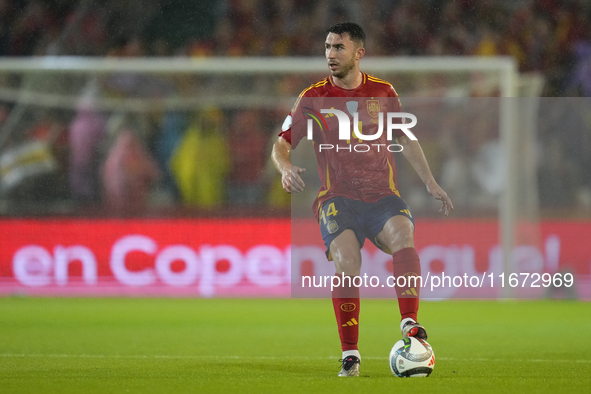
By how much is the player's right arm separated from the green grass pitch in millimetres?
931

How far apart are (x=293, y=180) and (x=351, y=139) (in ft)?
2.01

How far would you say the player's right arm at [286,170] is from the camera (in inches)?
175

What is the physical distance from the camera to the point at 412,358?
4.41m

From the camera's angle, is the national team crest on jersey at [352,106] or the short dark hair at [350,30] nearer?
the short dark hair at [350,30]

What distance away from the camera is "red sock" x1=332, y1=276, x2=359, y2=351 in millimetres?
4617

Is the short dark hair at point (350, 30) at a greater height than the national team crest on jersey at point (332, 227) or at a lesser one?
greater

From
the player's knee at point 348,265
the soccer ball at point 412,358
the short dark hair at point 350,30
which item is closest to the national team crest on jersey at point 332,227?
the player's knee at point 348,265

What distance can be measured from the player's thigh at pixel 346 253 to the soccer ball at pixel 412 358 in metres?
0.44

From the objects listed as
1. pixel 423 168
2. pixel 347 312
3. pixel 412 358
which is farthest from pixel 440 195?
pixel 412 358

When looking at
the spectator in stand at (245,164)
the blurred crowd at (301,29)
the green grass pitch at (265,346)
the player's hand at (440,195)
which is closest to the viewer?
the green grass pitch at (265,346)

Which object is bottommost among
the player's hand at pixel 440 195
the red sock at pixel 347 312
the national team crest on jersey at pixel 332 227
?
the red sock at pixel 347 312

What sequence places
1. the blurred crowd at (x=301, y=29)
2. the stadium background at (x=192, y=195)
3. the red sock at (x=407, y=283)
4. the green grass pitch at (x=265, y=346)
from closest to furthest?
the green grass pitch at (x=265, y=346), the red sock at (x=407, y=283), the stadium background at (x=192, y=195), the blurred crowd at (x=301, y=29)

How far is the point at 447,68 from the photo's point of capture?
1038 cm

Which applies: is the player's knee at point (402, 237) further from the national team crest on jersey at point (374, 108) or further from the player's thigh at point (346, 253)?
the national team crest on jersey at point (374, 108)
